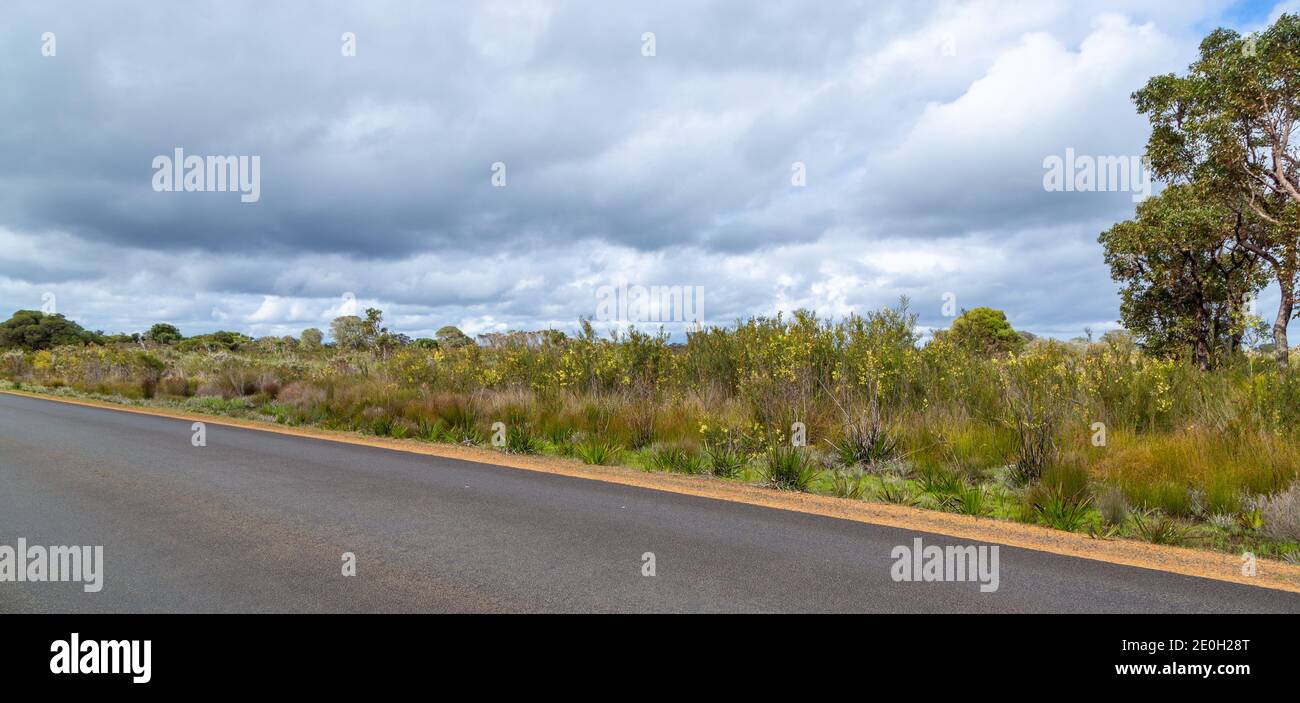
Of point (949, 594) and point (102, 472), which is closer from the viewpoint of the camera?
point (949, 594)

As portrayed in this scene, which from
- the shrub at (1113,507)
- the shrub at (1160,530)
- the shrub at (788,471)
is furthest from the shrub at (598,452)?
the shrub at (1160,530)

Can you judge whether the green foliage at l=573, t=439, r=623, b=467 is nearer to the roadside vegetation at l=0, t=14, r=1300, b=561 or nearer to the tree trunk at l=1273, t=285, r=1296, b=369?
the roadside vegetation at l=0, t=14, r=1300, b=561

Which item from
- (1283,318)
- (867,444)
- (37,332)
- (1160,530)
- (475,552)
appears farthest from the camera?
(37,332)

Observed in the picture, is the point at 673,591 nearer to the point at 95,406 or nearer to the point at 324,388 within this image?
the point at 324,388

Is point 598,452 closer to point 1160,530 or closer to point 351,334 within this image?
point 1160,530

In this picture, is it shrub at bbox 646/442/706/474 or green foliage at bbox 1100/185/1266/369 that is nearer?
shrub at bbox 646/442/706/474

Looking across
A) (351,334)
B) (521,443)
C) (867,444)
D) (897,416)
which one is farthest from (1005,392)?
(351,334)

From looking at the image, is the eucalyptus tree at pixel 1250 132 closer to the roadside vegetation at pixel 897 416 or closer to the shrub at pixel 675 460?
Result: the roadside vegetation at pixel 897 416

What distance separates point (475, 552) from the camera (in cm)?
542

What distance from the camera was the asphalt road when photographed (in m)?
4.37

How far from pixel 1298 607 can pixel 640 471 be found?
7120mm

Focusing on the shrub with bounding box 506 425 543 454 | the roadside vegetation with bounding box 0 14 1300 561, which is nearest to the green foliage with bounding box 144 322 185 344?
→ the roadside vegetation with bounding box 0 14 1300 561
